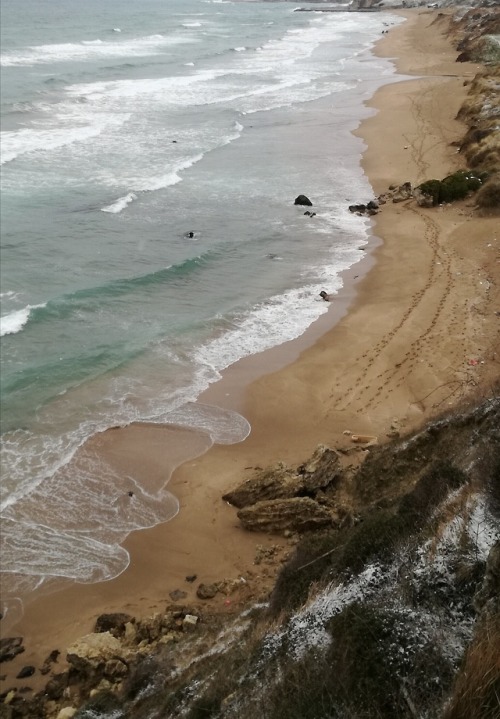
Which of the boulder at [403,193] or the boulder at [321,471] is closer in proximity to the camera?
the boulder at [321,471]

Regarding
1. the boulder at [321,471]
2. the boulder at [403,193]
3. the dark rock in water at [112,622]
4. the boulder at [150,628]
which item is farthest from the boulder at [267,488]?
the boulder at [403,193]

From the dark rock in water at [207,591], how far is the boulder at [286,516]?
4.00ft

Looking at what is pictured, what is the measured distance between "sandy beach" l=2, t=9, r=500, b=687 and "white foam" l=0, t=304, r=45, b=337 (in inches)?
208

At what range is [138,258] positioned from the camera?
786 inches

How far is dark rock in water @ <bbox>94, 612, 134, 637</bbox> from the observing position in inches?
327

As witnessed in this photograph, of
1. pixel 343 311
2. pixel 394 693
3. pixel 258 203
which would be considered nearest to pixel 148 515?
pixel 394 693

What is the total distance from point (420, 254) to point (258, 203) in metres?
7.58

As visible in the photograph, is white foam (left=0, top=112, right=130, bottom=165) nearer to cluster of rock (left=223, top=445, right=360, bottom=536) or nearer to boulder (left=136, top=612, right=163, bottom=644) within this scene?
cluster of rock (left=223, top=445, right=360, bottom=536)

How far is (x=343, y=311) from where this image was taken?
1697cm

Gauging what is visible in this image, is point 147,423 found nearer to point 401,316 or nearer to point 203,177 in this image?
point 401,316

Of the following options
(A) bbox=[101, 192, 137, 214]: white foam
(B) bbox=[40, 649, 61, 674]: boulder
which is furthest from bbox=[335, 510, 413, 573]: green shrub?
(A) bbox=[101, 192, 137, 214]: white foam

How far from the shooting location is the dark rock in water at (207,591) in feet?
28.2

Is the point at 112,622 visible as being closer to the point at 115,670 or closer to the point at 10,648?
the point at 115,670

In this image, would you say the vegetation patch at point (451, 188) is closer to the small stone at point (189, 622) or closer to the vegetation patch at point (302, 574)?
the small stone at point (189, 622)
